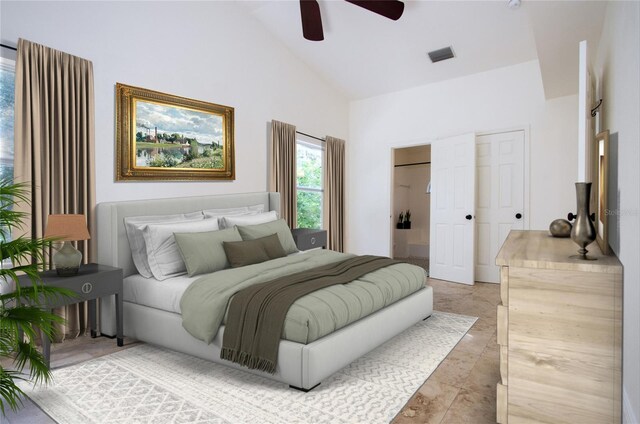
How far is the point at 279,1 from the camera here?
4582 millimetres

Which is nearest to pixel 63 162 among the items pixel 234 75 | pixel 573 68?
pixel 234 75

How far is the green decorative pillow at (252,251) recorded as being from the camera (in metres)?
3.41

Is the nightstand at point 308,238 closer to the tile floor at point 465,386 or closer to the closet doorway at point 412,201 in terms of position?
the tile floor at point 465,386

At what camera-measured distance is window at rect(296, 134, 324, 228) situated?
19.1 ft

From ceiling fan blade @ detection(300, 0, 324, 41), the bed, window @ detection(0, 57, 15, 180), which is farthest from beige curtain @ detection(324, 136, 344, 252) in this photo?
window @ detection(0, 57, 15, 180)

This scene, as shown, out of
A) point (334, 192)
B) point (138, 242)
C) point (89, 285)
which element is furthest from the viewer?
point (334, 192)

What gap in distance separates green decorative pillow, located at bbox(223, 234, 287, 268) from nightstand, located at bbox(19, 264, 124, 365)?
2.84ft

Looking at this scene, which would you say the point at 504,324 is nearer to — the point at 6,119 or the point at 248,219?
the point at 248,219

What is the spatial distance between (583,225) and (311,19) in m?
3.49

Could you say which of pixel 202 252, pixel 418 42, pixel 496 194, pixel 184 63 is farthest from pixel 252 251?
pixel 496 194

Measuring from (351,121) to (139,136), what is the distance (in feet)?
12.5

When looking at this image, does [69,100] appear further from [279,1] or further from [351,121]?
[351,121]

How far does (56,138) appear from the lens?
312cm

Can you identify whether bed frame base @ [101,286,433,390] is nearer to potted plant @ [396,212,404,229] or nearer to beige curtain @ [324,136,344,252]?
beige curtain @ [324,136,344,252]
